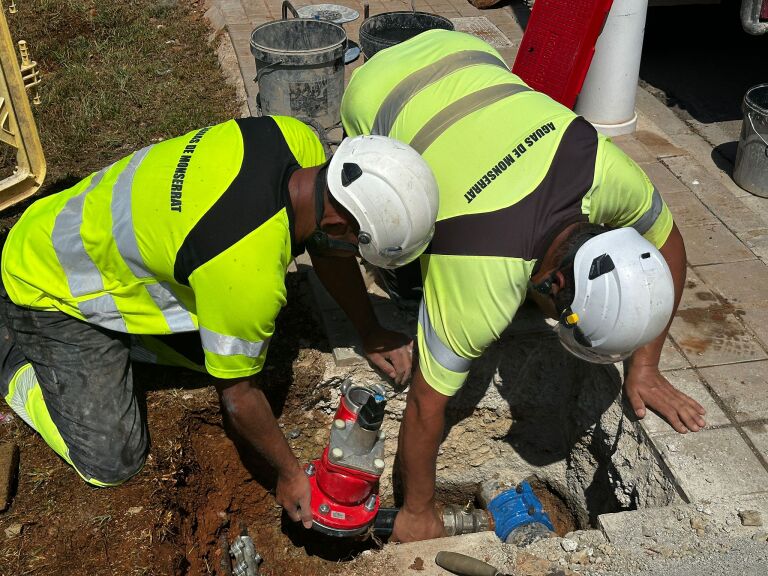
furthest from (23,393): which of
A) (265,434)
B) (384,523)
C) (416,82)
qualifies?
(416,82)

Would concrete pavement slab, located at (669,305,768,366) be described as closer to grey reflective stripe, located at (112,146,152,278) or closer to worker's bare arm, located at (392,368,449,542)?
worker's bare arm, located at (392,368,449,542)

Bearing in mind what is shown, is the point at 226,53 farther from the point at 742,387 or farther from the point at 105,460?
the point at 742,387

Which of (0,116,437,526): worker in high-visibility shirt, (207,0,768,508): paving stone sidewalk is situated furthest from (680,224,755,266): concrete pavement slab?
(0,116,437,526): worker in high-visibility shirt

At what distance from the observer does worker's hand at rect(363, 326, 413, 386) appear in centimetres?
380

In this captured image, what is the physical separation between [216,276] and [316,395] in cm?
155

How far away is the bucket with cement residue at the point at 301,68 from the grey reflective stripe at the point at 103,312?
2.73 metres

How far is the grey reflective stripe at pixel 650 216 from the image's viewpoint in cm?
315

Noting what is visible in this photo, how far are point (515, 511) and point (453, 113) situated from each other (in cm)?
207

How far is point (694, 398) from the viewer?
140 inches

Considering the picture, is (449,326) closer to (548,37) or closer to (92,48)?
(548,37)

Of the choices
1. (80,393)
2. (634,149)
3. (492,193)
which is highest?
(492,193)

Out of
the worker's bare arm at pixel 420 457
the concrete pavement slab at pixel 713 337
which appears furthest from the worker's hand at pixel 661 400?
the worker's bare arm at pixel 420 457

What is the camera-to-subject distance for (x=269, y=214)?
2703 millimetres

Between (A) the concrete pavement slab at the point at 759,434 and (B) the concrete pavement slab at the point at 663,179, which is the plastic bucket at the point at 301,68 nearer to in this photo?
(B) the concrete pavement slab at the point at 663,179
